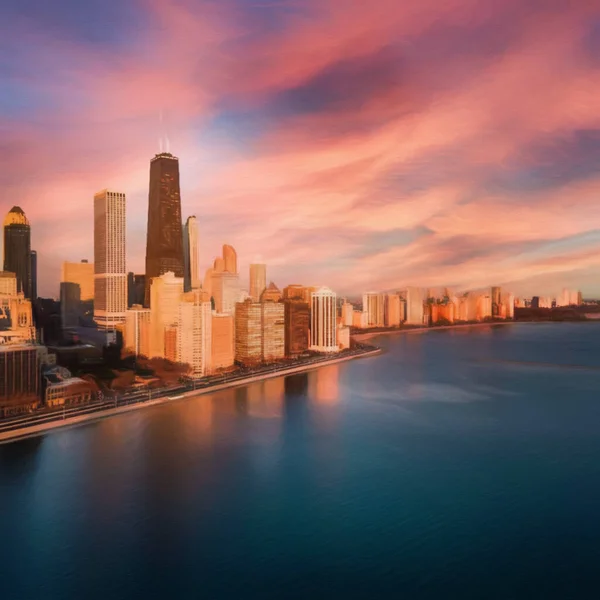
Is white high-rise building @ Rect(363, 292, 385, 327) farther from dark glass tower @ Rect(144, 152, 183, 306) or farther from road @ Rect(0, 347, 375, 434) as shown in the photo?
road @ Rect(0, 347, 375, 434)

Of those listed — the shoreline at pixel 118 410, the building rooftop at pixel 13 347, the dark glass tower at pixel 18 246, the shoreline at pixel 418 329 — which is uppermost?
the dark glass tower at pixel 18 246

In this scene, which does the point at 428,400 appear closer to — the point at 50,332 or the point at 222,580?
the point at 222,580

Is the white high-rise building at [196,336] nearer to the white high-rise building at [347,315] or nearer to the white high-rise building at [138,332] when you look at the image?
the white high-rise building at [138,332]

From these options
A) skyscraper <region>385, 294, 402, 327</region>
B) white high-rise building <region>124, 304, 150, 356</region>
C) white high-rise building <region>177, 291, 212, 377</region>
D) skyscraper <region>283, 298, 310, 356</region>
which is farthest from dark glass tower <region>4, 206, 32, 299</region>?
skyscraper <region>385, 294, 402, 327</region>

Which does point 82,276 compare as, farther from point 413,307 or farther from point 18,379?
point 413,307

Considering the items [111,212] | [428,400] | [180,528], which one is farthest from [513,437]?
[111,212]

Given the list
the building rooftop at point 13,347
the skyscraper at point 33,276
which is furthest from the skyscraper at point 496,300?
the building rooftop at point 13,347
